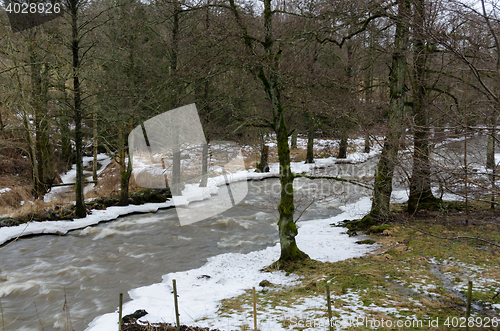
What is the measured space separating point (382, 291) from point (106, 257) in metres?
7.67

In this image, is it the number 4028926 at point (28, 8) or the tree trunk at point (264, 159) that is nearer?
the number 4028926 at point (28, 8)

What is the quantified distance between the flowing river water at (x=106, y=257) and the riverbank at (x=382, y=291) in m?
0.97

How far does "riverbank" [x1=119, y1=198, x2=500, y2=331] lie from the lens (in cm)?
451

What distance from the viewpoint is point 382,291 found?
561 centimetres

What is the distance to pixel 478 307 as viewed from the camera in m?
4.56

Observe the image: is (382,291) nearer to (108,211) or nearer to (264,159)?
(108,211)

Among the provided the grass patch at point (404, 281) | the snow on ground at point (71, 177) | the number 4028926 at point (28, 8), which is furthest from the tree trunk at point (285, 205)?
the snow on ground at point (71, 177)

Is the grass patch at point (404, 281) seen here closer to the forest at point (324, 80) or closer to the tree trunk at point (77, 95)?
the forest at point (324, 80)

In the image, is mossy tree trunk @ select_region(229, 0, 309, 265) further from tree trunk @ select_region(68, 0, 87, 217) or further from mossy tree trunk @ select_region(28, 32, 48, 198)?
mossy tree trunk @ select_region(28, 32, 48, 198)

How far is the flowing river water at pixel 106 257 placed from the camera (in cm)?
671

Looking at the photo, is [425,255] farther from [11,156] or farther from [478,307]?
[11,156]

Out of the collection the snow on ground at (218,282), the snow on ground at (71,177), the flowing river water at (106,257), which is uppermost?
the snow on ground at (71,177)

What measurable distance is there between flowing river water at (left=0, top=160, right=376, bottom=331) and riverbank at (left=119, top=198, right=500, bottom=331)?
0.97 m

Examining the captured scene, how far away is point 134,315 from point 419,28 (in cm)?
597
